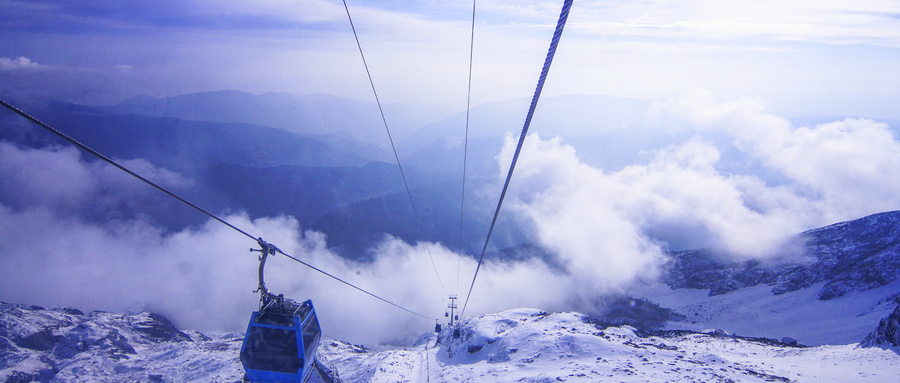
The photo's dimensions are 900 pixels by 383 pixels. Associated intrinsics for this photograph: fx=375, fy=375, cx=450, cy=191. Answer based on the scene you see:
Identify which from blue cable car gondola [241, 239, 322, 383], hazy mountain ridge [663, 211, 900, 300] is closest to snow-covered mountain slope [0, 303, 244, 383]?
blue cable car gondola [241, 239, 322, 383]

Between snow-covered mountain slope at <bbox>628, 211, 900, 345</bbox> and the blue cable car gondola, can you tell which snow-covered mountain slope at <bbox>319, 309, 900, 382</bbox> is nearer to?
the blue cable car gondola

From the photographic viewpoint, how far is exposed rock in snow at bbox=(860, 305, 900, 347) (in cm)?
2438

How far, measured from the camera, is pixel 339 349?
43.7 meters

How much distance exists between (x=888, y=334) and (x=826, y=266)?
65.8 m

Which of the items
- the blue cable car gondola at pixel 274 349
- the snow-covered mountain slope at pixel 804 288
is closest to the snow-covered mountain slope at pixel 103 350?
the blue cable car gondola at pixel 274 349

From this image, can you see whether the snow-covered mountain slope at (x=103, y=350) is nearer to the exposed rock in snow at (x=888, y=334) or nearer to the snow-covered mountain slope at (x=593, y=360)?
the snow-covered mountain slope at (x=593, y=360)

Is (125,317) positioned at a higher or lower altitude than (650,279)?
lower

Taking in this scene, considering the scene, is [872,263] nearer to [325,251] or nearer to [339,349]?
[339,349]

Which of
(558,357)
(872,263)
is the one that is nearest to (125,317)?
(558,357)

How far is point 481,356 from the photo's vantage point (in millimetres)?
28234

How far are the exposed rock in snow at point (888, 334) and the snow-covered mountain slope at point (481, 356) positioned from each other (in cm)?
119

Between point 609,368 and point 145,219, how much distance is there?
23790 centimetres

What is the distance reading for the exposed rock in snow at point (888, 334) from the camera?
960 inches

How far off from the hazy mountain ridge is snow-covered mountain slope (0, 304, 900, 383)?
48.4 metres
